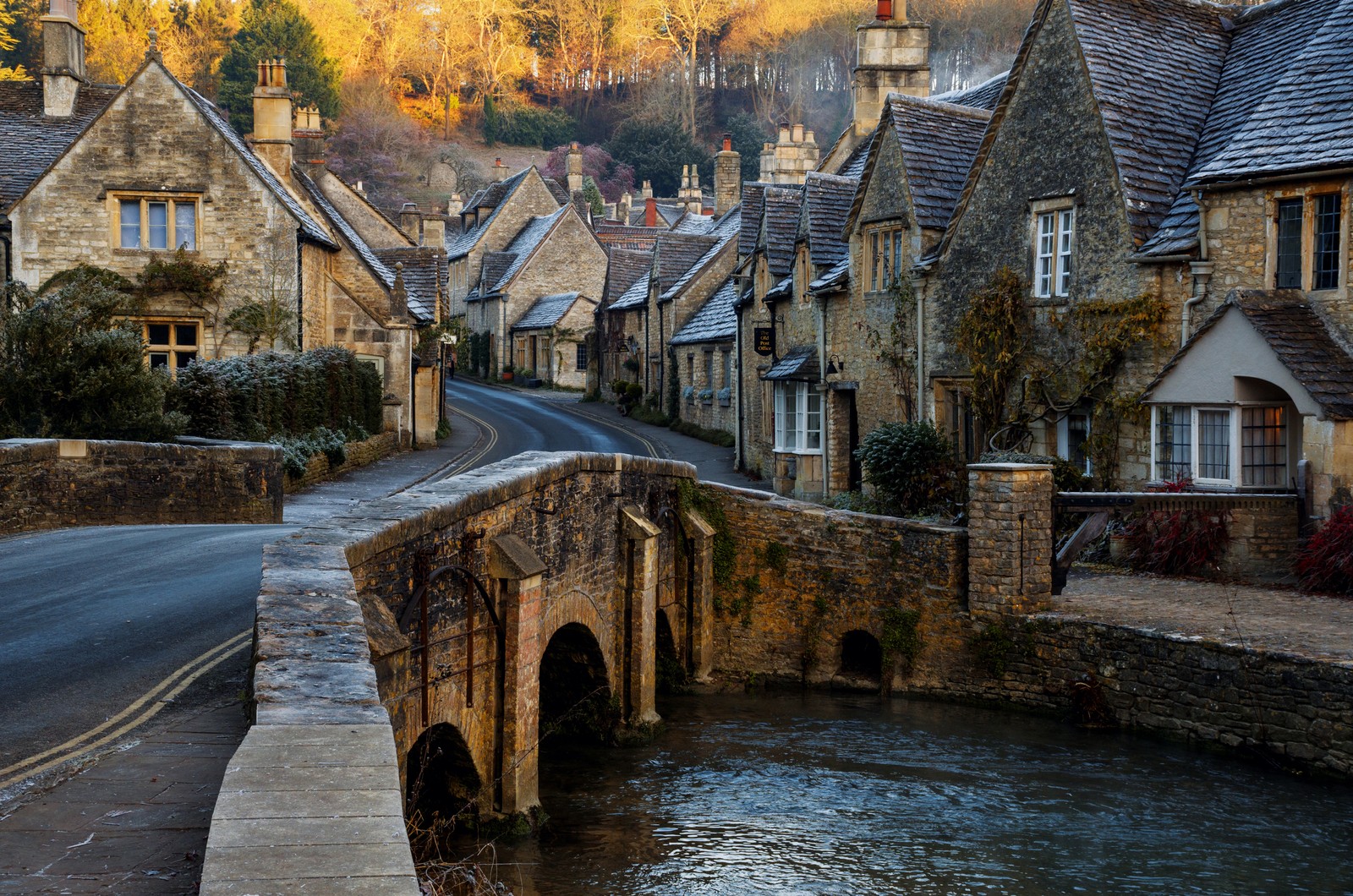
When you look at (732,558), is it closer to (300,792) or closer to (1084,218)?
(1084,218)

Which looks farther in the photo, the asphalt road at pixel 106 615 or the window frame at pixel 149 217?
the window frame at pixel 149 217

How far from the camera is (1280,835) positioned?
1326 cm

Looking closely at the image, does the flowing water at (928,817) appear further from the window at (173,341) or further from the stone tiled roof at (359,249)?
the stone tiled roof at (359,249)

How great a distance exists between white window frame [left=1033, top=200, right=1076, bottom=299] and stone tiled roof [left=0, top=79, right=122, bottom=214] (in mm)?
21804

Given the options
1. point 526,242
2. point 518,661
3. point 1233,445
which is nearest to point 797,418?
point 1233,445

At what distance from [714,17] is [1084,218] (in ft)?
298

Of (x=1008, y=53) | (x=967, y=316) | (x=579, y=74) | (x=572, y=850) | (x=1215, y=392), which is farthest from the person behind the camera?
(x=579, y=74)

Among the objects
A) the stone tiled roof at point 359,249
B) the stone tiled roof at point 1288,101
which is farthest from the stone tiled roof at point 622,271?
the stone tiled roof at point 1288,101

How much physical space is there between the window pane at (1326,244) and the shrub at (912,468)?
6551 millimetres

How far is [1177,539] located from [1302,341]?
10.8 feet

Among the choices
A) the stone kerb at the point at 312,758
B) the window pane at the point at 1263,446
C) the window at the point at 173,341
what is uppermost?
the window at the point at 173,341

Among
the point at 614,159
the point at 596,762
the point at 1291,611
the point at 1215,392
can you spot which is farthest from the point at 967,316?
the point at 614,159

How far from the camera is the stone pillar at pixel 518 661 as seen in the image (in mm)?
12680

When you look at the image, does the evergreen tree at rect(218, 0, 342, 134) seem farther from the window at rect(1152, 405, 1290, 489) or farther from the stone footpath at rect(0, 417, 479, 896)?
the stone footpath at rect(0, 417, 479, 896)
